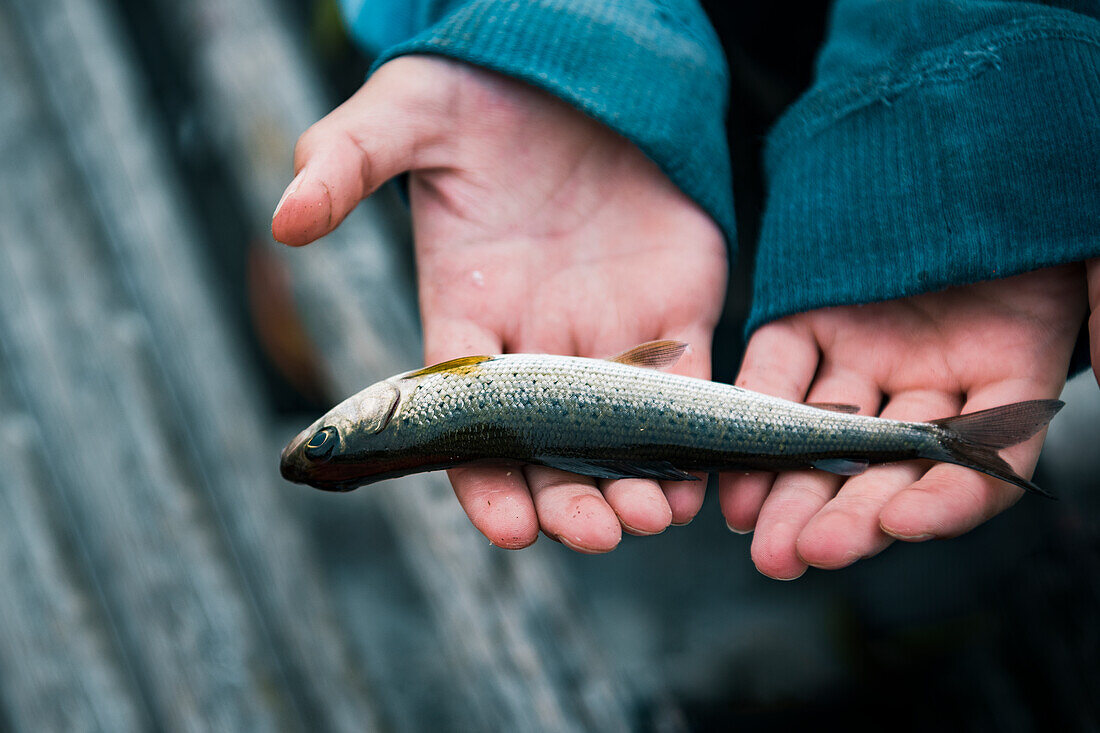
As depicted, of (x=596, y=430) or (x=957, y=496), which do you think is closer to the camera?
(x=957, y=496)

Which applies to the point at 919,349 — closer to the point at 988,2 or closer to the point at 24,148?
the point at 988,2

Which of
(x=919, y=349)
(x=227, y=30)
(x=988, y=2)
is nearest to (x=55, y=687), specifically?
(x=227, y=30)

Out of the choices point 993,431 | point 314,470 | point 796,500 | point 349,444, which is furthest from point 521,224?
point 993,431

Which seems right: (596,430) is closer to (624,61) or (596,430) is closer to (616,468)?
(616,468)

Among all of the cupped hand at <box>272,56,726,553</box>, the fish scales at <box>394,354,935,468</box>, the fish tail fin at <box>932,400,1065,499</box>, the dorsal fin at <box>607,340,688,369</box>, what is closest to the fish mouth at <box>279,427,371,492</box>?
the fish scales at <box>394,354,935,468</box>

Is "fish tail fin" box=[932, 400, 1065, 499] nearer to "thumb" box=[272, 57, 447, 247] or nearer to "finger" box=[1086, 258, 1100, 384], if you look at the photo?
"finger" box=[1086, 258, 1100, 384]

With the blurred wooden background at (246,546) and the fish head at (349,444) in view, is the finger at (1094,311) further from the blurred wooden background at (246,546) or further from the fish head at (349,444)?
the blurred wooden background at (246,546)
